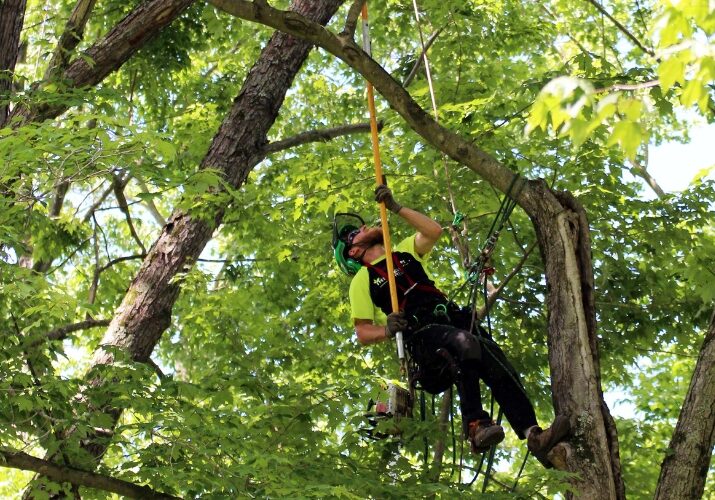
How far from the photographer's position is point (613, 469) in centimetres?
526

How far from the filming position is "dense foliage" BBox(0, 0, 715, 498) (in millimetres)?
5297

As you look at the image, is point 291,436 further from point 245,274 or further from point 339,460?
point 245,274

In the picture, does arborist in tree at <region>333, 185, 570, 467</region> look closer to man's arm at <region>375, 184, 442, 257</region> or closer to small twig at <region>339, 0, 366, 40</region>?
man's arm at <region>375, 184, 442, 257</region>

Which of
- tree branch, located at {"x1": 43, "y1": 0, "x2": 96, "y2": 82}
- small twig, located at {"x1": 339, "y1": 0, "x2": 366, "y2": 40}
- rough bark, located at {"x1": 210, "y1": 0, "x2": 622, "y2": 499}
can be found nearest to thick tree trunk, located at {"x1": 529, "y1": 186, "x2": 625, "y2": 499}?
rough bark, located at {"x1": 210, "y1": 0, "x2": 622, "y2": 499}

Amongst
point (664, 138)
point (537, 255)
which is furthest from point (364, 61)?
point (664, 138)

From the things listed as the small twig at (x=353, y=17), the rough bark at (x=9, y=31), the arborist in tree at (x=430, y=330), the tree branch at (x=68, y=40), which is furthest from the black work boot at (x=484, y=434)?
the rough bark at (x=9, y=31)

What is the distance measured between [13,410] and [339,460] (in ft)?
6.33

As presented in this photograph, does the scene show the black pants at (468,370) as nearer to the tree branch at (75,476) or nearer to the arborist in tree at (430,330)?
the arborist in tree at (430,330)

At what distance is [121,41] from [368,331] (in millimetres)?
3403

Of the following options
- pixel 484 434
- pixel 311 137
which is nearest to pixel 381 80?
pixel 484 434

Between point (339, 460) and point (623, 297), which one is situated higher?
point (623, 297)

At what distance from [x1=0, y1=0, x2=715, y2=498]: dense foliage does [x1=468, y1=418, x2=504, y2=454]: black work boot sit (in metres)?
0.27

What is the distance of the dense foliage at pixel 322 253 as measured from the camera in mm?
5297

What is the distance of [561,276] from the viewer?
18.3 ft
